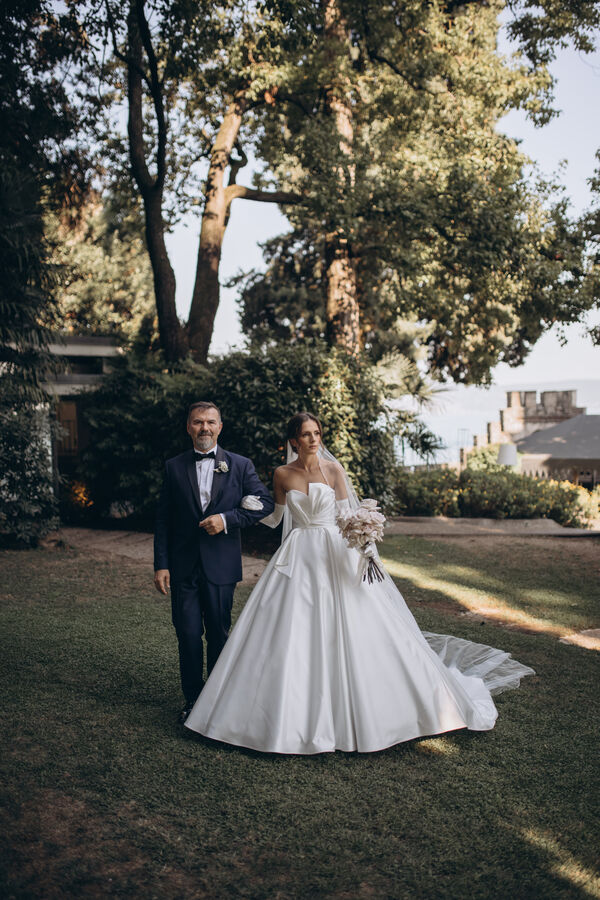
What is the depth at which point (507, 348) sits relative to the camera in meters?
31.8

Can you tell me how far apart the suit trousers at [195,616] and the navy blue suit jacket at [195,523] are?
0.06 metres

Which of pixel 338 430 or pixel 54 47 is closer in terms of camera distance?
pixel 338 430

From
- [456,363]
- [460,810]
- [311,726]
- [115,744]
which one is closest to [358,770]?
[311,726]

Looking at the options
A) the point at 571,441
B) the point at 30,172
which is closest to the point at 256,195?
the point at 30,172

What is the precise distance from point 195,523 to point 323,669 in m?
1.24

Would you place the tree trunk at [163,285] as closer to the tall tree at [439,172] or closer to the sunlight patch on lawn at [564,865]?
the tall tree at [439,172]

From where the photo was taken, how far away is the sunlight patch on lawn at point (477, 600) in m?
7.41

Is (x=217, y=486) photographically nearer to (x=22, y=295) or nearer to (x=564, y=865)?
(x=564, y=865)

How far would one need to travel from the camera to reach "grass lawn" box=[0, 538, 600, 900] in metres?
3.06

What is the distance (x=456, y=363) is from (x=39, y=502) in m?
22.0

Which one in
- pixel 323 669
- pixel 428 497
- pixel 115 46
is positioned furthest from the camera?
pixel 428 497

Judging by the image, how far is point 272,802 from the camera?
Answer: 3.69 m

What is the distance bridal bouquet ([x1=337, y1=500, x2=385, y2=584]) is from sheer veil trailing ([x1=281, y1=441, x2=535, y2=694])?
209 millimetres

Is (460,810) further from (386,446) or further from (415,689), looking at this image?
(386,446)
